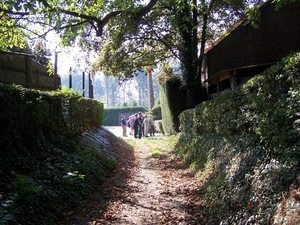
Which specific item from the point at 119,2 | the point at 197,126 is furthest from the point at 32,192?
the point at 119,2

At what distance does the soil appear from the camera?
5.80 meters

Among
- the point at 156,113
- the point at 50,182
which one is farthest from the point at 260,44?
the point at 156,113

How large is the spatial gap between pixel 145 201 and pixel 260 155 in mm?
2937

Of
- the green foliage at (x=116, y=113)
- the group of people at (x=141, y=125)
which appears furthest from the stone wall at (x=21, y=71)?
the green foliage at (x=116, y=113)

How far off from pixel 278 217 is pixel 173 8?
1457 centimetres

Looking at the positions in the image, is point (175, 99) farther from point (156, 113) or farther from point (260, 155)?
point (260, 155)

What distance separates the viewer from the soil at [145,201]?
5.80 meters

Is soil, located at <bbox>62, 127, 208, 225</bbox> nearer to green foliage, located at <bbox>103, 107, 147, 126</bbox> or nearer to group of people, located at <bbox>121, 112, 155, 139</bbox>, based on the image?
group of people, located at <bbox>121, 112, 155, 139</bbox>

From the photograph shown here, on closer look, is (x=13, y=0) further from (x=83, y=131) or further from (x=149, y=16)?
(x=149, y=16)

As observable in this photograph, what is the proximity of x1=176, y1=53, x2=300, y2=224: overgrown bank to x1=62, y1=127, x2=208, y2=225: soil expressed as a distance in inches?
16.9

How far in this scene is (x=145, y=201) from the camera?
277 inches

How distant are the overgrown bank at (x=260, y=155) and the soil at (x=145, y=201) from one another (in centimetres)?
43

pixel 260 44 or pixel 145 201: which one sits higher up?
pixel 260 44

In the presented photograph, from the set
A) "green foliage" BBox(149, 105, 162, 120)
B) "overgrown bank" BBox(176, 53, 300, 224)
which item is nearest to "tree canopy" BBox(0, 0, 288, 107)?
"overgrown bank" BBox(176, 53, 300, 224)
